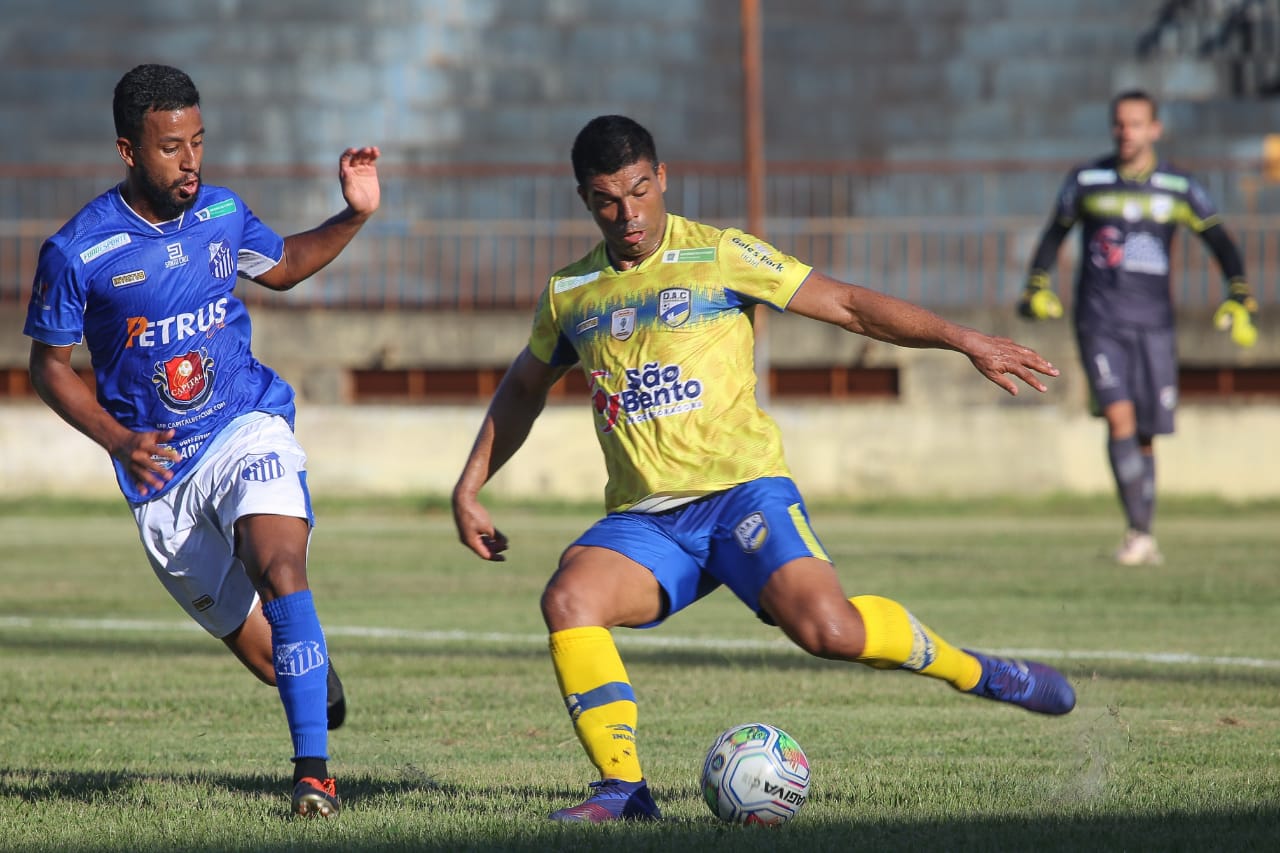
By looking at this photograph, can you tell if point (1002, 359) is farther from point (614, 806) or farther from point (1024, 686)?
point (614, 806)

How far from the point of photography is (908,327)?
522cm

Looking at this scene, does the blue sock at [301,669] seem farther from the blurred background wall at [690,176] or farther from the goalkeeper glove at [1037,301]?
the blurred background wall at [690,176]

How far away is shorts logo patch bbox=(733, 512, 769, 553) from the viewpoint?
5281 mm

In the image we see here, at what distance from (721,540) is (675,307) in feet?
2.27

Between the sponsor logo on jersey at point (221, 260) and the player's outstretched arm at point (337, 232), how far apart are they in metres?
0.18

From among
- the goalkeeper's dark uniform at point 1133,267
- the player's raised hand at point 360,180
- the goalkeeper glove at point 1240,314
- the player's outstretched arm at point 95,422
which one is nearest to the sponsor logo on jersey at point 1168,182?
the goalkeeper's dark uniform at point 1133,267

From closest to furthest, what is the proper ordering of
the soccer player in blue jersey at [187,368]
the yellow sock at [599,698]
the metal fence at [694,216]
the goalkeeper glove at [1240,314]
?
1. the yellow sock at [599,698]
2. the soccer player in blue jersey at [187,368]
3. the goalkeeper glove at [1240,314]
4. the metal fence at [694,216]

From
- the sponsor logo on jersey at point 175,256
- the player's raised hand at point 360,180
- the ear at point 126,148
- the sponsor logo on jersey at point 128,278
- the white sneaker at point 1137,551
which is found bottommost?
the white sneaker at point 1137,551

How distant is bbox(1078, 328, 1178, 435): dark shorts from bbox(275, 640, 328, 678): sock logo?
796 cm

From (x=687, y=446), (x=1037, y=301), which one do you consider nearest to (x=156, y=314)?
(x=687, y=446)

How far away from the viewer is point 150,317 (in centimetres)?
564

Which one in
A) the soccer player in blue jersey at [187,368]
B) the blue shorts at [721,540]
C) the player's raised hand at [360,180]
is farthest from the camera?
the player's raised hand at [360,180]

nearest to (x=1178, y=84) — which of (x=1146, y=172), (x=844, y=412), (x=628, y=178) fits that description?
(x=844, y=412)

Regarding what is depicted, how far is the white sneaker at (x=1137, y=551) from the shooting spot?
40.1 ft
